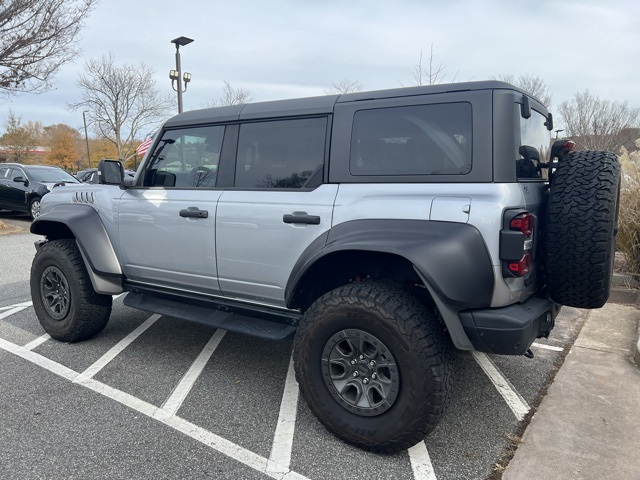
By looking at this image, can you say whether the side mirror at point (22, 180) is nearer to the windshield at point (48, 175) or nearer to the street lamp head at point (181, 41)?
the windshield at point (48, 175)

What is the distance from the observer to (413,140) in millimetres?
2590

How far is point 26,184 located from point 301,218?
1246 centimetres

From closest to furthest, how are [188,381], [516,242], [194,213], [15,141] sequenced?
[516,242] → [194,213] → [188,381] → [15,141]

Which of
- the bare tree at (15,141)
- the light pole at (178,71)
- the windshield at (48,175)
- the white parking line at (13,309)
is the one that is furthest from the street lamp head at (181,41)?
the bare tree at (15,141)

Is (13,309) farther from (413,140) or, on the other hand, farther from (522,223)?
(522,223)

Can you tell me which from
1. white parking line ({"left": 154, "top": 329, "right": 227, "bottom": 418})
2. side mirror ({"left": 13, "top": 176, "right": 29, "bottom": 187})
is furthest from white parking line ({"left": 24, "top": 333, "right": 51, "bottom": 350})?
side mirror ({"left": 13, "top": 176, "right": 29, "bottom": 187})

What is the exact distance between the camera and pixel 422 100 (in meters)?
2.57

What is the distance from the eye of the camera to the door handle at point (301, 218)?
275cm

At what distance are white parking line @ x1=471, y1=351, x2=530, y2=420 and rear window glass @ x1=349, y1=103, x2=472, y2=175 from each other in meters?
1.67

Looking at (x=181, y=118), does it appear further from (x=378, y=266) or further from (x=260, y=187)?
(x=378, y=266)

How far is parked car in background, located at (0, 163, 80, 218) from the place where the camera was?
12352 mm

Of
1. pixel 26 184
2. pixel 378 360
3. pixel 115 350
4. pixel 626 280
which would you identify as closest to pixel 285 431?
pixel 378 360

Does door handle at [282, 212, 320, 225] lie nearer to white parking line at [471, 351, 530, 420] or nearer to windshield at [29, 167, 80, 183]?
white parking line at [471, 351, 530, 420]

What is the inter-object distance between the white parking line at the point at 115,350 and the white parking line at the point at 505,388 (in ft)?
9.87
